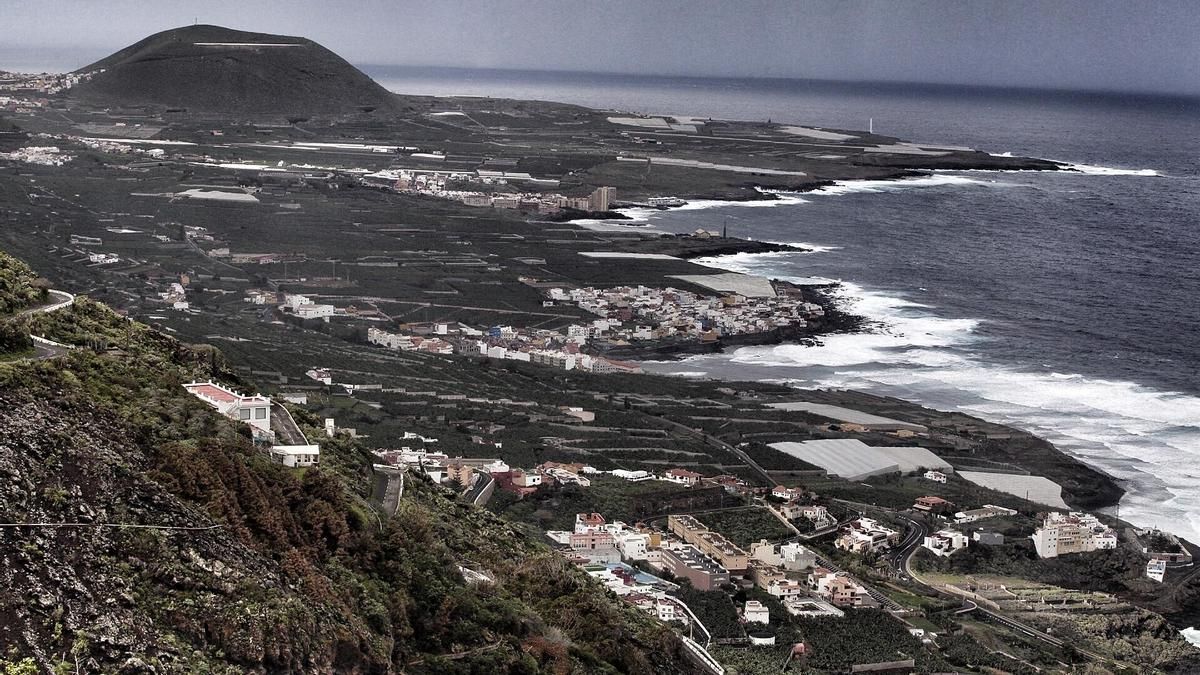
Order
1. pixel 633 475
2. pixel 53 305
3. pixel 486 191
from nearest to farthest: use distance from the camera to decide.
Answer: pixel 53 305, pixel 633 475, pixel 486 191

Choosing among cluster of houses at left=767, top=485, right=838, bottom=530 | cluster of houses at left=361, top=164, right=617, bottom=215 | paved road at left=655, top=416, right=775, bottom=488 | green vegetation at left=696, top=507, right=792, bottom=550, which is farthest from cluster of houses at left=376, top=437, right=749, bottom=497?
cluster of houses at left=361, top=164, right=617, bottom=215

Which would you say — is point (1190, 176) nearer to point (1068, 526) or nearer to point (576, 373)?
point (576, 373)

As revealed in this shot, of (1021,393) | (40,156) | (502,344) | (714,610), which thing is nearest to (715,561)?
(714,610)

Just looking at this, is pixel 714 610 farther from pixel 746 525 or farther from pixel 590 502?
pixel 590 502

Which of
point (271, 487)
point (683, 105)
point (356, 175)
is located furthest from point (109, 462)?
point (683, 105)

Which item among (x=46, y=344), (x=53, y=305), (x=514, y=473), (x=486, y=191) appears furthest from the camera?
(x=486, y=191)

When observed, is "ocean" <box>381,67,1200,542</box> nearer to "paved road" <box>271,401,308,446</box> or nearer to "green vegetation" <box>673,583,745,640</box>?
"green vegetation" <box>673,583,745,640</box>
